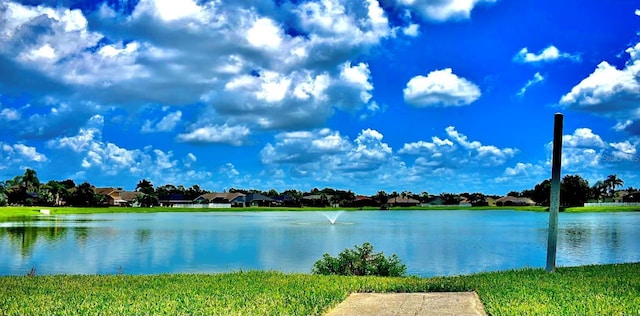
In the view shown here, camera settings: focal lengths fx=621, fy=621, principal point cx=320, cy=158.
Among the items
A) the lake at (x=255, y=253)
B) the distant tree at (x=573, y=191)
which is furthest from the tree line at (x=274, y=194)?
the lake at (x=255, y=253)

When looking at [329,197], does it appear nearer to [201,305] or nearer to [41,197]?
[41,197]

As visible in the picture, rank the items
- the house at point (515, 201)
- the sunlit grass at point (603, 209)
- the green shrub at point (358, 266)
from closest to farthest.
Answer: the green shrub at point (358, 266) → the sunlit grass at point (603, 209) → the house at point (515, 201)

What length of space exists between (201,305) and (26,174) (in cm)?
11695

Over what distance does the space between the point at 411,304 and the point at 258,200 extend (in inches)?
6340

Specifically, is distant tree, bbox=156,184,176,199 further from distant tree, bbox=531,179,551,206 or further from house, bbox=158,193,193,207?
distant tree, bbox=531,179,551,206

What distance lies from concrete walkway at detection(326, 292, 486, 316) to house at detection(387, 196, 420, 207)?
16891 centimetres

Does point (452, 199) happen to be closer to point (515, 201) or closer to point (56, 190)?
point (515, 201)

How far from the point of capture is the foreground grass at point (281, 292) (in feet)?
31.5

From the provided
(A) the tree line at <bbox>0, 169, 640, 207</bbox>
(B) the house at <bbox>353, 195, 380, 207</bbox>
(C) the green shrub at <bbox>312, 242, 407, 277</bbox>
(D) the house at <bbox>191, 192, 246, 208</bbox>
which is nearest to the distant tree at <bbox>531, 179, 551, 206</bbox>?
(A) the tree line at <bbox>0, 169, 640, 207</bbox>

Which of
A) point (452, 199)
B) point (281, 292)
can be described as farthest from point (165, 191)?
point (281, 292)

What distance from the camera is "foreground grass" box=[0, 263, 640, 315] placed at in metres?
9.59

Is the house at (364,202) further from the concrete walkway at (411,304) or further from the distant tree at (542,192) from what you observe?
the concrete walkway at (411,304)

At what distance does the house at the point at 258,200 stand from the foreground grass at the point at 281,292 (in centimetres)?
15576

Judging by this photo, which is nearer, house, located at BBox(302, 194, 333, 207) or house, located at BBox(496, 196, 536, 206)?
house, located at BBox(302, 194, 333, 207)
